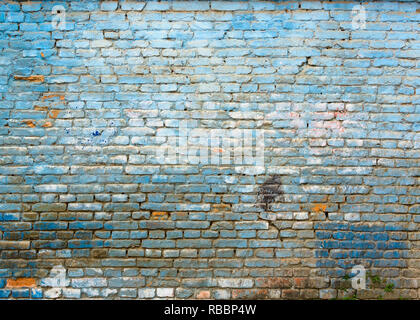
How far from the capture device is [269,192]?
3344mm

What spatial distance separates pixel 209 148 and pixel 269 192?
772 mm

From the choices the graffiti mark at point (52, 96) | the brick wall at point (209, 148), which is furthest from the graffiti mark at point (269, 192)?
the graffiti mark at point (52, 96)

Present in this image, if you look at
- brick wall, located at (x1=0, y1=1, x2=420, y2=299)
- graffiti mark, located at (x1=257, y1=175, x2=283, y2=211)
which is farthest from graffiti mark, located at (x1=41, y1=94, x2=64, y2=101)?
graffiti mark, located at (x1=257, y1=175, x2=283, y2=211)

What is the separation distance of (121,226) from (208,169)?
42.3 inches

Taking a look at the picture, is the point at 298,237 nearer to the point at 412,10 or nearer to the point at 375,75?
the point at 375,75

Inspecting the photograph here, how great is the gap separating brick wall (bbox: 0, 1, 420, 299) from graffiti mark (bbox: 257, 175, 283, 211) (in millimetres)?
15

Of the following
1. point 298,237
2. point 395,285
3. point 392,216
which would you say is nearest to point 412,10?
point 392,216

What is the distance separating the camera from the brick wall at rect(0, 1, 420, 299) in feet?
10.9

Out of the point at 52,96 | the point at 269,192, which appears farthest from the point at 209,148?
the point at 52,96

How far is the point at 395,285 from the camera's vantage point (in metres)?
3.32

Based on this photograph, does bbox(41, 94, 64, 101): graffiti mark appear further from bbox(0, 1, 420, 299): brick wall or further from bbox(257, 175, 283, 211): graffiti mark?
bbox(257, 175, 283, 211): graffiti mark

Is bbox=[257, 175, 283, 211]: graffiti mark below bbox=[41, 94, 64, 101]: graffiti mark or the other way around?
below

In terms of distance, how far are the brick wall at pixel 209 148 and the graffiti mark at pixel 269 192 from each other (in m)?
0.01

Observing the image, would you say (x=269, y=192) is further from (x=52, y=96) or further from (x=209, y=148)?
(x=52, y=96)
